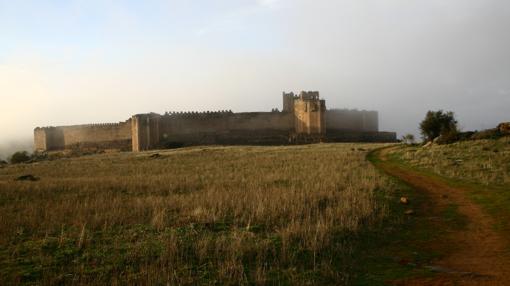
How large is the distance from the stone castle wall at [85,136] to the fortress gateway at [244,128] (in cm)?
12

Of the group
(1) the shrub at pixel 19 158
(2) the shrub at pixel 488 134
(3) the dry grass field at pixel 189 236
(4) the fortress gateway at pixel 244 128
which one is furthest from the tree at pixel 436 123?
(1) the shrub at pixel 19 158

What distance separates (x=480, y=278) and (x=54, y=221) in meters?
7.40

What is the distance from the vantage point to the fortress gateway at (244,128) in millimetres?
50219

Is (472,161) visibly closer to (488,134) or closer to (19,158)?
(488,134)

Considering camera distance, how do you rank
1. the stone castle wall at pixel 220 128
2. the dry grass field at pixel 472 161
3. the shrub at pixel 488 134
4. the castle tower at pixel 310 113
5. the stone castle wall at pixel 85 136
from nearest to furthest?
1. the dry grass field at pixel 472 161
2. the shrub at pixel 488 134
3. the castle tower at pixel 310 113
4. the stone castle wall at pixel 220 128
5. the stone castle wall at pixel 85 136

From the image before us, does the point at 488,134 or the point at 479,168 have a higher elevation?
the point at 488,134

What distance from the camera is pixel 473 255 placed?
6691mm

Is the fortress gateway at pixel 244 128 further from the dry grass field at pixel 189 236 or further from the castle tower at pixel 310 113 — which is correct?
the dry grass field at pixel 189 236

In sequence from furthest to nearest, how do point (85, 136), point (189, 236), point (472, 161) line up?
point (85, 136), point (472, 161), point (189, 236)

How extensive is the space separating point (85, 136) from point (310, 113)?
29259mm

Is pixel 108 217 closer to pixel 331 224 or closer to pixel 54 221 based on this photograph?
pixel 54 221

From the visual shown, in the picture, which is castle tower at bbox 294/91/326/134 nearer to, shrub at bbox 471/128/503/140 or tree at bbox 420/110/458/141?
tree at bbox 420/110/458/141

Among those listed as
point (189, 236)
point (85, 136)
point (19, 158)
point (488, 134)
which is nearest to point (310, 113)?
point (488, 134)

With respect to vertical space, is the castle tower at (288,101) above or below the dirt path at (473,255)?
above
